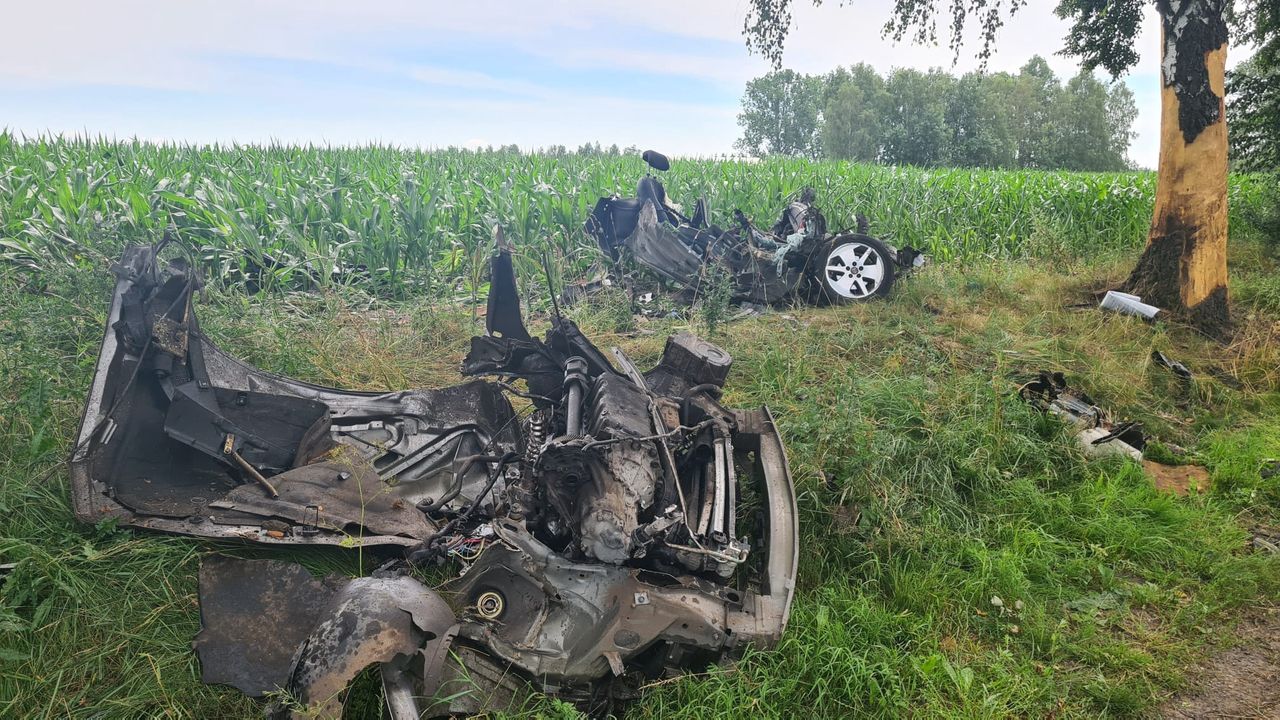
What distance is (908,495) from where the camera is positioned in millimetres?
4348

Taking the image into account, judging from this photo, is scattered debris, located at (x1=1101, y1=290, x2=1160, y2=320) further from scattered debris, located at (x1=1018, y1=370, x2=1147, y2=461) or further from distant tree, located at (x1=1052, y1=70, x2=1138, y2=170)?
distant tree, located at (x1=1052, y1=70, x2=1138, y2=170)

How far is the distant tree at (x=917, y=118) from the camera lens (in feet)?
172

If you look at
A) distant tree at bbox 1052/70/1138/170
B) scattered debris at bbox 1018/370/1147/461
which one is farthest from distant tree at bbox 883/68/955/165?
scattered debris at bbox 1018/370/1147/461

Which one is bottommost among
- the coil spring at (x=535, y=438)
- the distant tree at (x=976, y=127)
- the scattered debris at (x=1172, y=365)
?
the coil spring at (x=535, y=438)

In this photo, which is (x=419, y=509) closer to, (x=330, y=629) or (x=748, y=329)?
(x=330, y=629)

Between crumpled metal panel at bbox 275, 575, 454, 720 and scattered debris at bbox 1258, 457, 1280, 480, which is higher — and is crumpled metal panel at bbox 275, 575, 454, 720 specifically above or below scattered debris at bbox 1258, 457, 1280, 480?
below

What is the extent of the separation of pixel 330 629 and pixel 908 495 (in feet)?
10.5

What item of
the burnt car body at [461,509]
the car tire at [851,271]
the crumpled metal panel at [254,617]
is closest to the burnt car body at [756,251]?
the car tire at [851,271]

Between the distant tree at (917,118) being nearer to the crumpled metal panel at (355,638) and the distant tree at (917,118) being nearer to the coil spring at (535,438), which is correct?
the coil spring at (535,438)

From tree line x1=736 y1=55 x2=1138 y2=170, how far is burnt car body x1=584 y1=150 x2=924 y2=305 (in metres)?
45.5

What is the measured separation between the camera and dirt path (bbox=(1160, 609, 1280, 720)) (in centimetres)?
317

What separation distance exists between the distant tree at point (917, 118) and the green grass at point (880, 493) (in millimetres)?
47703

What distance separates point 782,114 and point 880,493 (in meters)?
69.9

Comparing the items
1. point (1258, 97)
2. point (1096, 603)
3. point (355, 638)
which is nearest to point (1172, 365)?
point (1096, 603)
